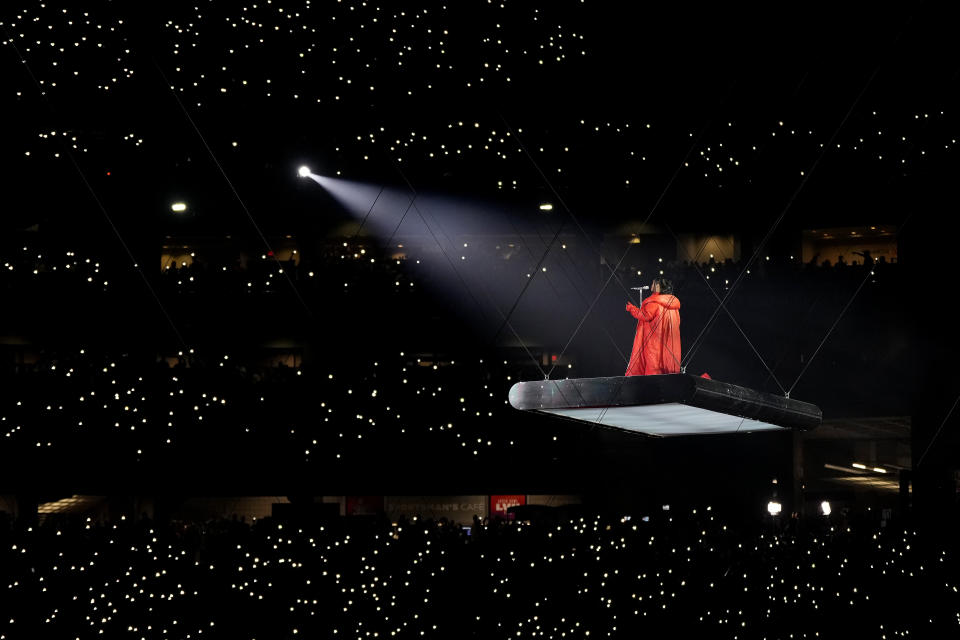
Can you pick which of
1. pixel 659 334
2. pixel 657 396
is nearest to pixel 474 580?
pixel 659 334

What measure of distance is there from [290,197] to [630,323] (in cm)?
647

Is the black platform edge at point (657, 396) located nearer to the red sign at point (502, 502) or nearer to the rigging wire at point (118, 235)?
the rigging wire at point (118, 235)

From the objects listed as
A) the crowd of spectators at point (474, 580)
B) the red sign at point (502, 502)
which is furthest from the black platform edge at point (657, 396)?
the red sign at point (502, 502)

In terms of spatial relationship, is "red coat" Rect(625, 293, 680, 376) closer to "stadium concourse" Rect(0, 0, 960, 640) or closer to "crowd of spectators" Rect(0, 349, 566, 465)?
"stadium concourse" Rect(0, 0, 960, 640)

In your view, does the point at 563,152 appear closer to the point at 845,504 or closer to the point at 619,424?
the point at 619,424

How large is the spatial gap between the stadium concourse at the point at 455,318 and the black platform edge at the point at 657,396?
1036 mm

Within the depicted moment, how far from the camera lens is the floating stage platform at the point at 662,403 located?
8.55 meters

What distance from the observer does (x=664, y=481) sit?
17625 mm

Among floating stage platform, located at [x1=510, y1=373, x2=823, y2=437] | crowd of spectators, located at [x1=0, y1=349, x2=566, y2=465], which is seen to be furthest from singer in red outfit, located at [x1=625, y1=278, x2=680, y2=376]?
crowd of spectators, located at [x1=0, y1=349, x2=566, y2=465]

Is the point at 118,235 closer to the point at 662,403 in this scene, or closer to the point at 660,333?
the point at 660,333

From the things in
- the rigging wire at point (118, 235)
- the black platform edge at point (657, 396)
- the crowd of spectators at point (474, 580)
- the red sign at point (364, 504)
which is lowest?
the crowd of spectators at point (474, 580)

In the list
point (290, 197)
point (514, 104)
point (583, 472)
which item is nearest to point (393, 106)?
point (514, 104)

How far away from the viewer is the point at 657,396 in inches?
337

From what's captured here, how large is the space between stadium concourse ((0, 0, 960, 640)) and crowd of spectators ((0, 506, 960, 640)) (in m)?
0.05
